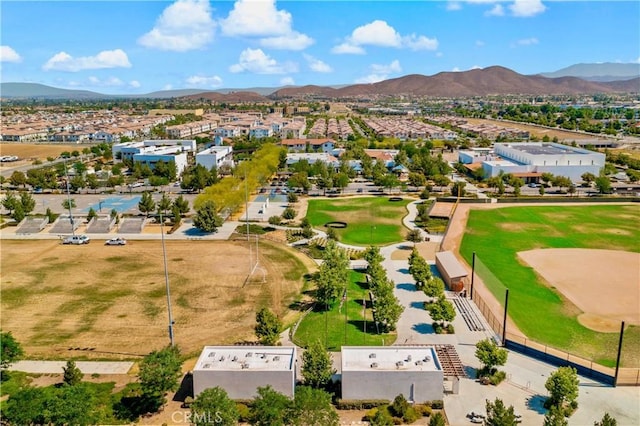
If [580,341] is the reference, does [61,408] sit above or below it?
above

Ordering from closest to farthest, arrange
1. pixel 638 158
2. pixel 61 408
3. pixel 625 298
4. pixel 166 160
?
pixel 61 408
pixel 625 298
pixel 166 160
pixel 638 158

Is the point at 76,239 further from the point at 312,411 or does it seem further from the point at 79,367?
the point at 312,411

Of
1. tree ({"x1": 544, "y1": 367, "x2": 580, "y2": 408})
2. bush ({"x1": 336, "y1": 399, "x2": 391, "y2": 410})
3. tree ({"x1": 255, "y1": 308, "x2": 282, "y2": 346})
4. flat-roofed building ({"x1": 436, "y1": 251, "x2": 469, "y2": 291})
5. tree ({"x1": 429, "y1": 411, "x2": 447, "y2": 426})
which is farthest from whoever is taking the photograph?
flat-roofed building ({"x1": 436, "y1": 251, "x2": 469, "y2": 291})

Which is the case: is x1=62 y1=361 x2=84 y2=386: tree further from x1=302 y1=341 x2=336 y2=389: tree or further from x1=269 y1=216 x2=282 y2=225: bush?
x1=269 y1=216 x2=282 y2=225: bush

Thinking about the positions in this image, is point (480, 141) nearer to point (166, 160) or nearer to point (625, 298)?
point (166, 160)

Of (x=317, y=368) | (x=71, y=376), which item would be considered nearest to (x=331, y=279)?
(x=317, y=368)

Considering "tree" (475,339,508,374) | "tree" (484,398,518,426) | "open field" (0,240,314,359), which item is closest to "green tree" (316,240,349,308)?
"open field" (0,240,314,359)

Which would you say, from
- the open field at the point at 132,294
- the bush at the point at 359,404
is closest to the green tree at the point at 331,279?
the open field at the point at 132,294

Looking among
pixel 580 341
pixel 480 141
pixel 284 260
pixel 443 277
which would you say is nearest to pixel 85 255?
pixel 284 260
